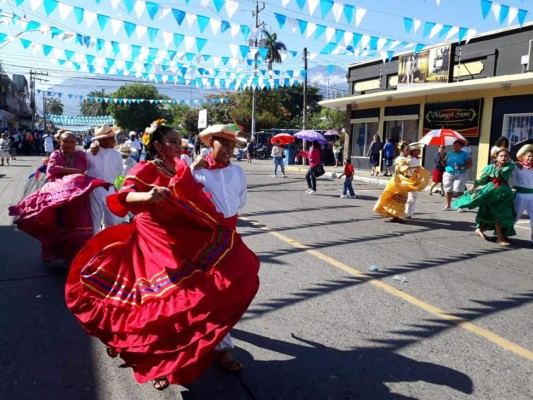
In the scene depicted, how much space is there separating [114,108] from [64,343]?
206ft

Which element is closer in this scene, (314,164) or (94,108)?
(314,164)

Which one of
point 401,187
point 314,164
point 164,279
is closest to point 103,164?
point 164,279

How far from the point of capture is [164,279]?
9.64 ft

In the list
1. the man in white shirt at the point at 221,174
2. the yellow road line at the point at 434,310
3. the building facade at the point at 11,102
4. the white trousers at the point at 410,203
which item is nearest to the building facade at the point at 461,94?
the white trousers at the point at 410,203

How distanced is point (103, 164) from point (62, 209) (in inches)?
31.1

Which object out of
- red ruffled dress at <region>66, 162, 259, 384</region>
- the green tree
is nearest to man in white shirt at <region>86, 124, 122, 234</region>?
red ruffled dress at <region>66, 162, 259, 384</region>

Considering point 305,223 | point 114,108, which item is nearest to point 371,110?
point 305,223

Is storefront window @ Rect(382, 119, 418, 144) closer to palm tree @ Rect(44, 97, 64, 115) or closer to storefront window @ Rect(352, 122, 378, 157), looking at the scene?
storefront window @ Rect(352, 122, 378, 157)

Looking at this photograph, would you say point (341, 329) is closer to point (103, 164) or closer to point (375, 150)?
point (103, 164)

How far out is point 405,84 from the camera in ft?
70.0

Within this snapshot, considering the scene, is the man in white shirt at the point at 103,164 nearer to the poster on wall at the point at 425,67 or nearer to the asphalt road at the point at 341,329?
the asphalt road at the point at 341,329

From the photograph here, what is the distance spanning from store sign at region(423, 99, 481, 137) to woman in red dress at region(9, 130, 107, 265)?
1652cm

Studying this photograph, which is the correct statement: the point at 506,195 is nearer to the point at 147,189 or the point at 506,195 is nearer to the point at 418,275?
the point at 418,275

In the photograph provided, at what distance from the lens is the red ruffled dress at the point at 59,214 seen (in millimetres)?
5648
